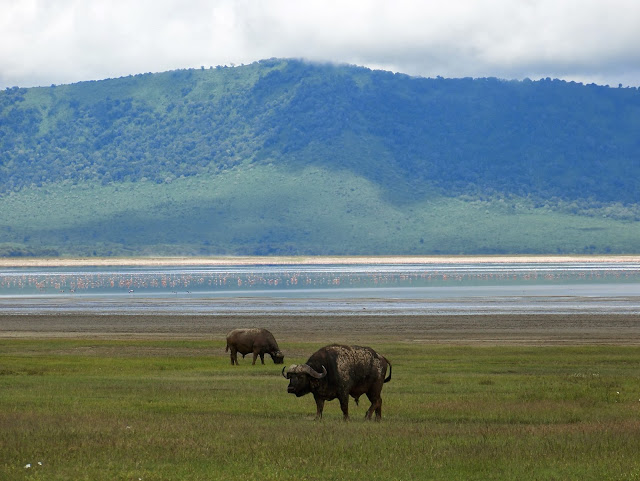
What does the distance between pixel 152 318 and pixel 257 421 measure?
133 ft

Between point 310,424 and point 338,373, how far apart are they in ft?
3.53

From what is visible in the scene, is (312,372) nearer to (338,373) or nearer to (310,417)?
(338,373)

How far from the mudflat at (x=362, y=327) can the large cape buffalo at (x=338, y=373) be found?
22.9 metres

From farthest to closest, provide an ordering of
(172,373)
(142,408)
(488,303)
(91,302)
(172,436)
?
(91,302) < (488,303) < (172,373) < (142,408) < (172,436)

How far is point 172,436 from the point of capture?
1752 cm

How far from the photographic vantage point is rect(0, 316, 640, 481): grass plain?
15.1 metres

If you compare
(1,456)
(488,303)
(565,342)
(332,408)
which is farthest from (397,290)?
(1,456)

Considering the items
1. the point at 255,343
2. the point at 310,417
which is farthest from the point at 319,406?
the point at 255,343

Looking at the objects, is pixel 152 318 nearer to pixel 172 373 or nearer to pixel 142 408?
pixel 172 373

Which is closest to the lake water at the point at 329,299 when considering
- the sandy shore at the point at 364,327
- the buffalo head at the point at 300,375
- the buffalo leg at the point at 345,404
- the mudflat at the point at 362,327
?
the mudflat at the point at 362,327

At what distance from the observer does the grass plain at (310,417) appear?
49.6 ft

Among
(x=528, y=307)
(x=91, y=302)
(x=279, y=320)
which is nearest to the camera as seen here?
(x=279, y=320)

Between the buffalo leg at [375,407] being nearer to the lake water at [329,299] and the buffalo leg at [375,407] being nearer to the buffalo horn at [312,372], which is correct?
the buffalo horn at [312,372]

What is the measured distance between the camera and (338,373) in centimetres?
1858
